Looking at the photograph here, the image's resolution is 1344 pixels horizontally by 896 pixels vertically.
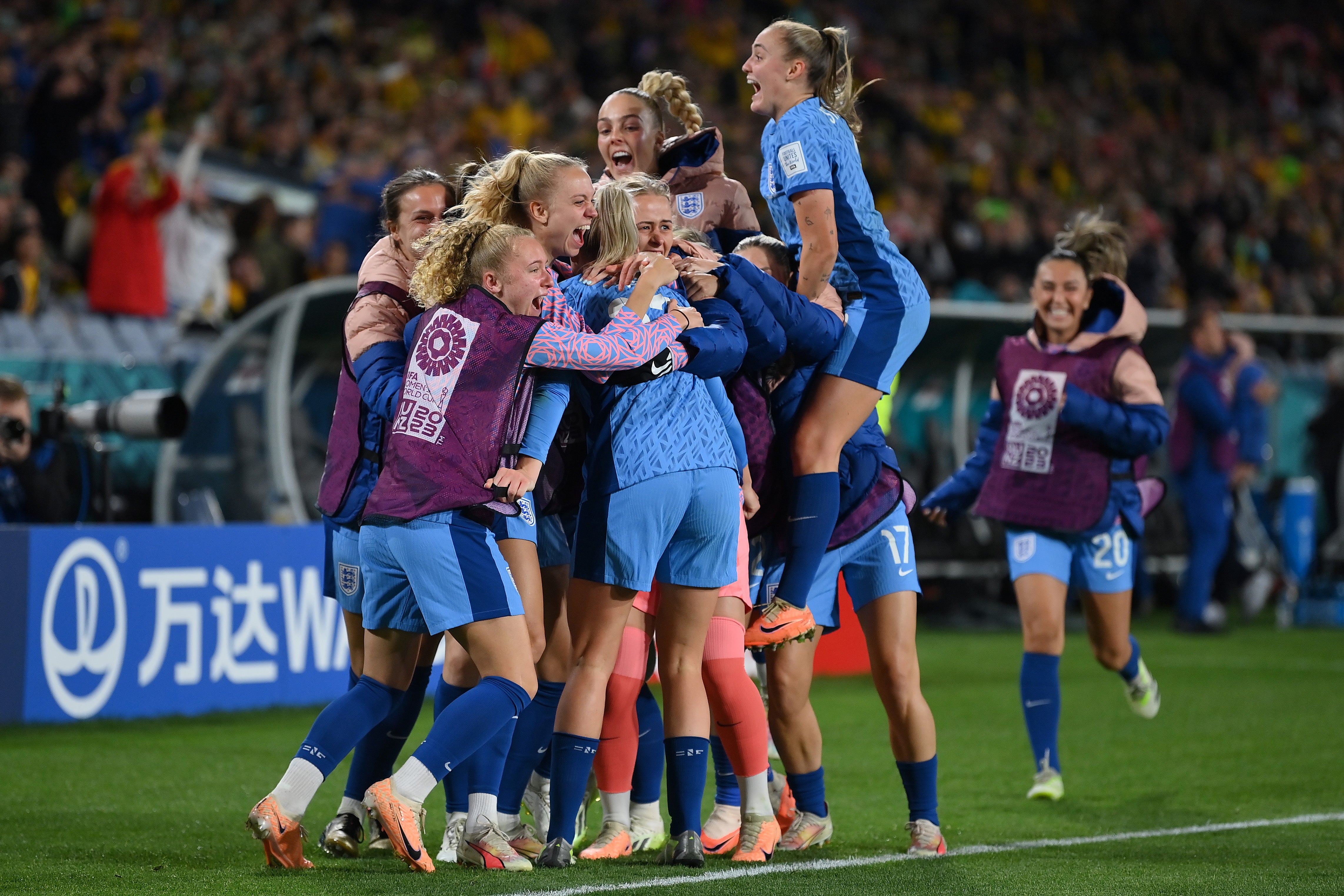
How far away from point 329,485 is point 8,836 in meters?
1.41

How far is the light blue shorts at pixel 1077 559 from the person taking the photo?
6.21 m

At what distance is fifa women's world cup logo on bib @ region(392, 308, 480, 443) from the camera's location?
13.8ft

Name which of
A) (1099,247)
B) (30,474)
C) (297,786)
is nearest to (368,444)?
(297,786)

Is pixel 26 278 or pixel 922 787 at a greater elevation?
pixel 26 278

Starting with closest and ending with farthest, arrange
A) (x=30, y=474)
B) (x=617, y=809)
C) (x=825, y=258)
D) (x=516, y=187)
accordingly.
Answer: (x=516, y=187) → (x=617, y=809) → (x=825, y=258) → (x=30, y=474)

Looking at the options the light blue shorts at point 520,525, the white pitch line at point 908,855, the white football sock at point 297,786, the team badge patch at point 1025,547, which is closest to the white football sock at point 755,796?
the white pitch line at point 908,855

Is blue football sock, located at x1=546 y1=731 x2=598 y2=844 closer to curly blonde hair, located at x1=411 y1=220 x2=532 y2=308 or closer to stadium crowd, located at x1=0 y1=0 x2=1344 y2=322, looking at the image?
curly blonde hair, located at x1=411 y1=220 x2=532 y2=308

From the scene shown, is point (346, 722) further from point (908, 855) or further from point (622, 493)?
point (908, 855)

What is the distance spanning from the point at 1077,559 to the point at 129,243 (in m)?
7.19

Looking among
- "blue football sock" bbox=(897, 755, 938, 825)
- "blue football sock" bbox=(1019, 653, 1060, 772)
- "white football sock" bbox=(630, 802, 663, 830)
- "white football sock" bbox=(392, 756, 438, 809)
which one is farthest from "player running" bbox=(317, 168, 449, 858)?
"blue football sock" bbox=(1019, 653, 1060, 772)

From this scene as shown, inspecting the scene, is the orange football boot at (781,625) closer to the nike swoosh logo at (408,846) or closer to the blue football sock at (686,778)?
the blue football sock at (686,778)

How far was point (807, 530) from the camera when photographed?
4.67 metres

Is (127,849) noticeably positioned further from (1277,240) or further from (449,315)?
(1277,240)

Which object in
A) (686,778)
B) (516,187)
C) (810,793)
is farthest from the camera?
(810,793)
